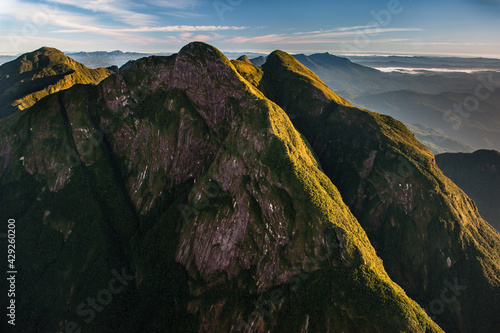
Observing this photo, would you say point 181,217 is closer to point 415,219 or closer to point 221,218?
point 221,218

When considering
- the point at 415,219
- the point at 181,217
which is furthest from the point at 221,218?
the point at 415,219

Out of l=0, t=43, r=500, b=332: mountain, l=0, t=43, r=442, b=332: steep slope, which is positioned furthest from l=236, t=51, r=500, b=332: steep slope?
l=0, t=43, r=442, b=332: steep slope

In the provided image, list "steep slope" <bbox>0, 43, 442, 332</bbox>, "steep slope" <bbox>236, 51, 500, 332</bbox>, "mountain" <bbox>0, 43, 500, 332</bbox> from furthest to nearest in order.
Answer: "steep slope" <bbox>236, 51, 500, 332</bbox> → "mountain" <bbox>0, 43, 500, 332</bbox> → "steep slope" <bbox>0, 43, 442, 332</bbox>

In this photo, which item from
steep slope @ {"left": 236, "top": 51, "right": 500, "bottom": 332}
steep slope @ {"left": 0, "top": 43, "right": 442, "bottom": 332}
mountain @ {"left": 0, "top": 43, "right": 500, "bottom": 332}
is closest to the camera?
steep slope @ {"left": 0, "top": 43, "right": 442, "bottom": 332}

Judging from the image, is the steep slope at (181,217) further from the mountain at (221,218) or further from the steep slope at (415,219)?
the steep slope at (415,219)

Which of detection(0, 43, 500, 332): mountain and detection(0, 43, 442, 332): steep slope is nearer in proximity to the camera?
detection(0, 43, 442, 332): steep slope

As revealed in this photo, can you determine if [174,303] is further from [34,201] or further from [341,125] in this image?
[341,125]

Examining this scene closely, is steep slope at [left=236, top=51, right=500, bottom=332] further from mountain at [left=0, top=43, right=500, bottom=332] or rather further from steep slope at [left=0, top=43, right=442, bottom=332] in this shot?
steep slope at [left=0, top=43, right=442, bottom=332]

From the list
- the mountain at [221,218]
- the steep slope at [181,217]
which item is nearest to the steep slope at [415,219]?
the mountain at [221,218]
